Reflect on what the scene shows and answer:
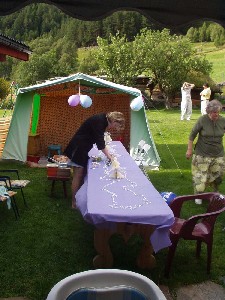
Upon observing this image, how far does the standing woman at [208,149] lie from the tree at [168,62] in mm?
23449

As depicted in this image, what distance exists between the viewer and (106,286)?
2180 millimetres

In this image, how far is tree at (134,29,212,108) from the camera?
97.9ft

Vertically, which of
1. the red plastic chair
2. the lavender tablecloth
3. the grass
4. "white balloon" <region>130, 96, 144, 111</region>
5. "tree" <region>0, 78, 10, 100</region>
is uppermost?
"tree" <region>0, 78, 10, 100</region>

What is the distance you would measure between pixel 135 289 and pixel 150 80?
3105 centimetres

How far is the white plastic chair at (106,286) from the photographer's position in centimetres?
209

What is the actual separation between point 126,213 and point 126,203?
0.31 metres

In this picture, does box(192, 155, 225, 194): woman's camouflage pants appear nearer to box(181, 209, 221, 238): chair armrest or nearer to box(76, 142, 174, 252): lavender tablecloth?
box(76, 142, 174, 252): lavender tablecloth

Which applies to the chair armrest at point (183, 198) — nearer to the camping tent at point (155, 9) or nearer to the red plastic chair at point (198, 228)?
the red plastic chair at point (198, 228)

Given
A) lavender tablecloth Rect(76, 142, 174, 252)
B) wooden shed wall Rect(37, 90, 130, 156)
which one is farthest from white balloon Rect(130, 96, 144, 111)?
lavender tablecloth Rect(76, 142, 174, 252)

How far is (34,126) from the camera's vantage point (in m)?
12.2

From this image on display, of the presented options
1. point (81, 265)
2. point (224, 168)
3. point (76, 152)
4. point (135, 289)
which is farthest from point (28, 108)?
point (135, 289)

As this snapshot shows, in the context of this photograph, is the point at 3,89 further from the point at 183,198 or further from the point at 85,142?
the point at 183,198

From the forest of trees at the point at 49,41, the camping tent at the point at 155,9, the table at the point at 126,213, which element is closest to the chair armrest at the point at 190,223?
the table at the point at 126,213

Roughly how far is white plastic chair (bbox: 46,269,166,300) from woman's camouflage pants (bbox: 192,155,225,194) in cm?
487
